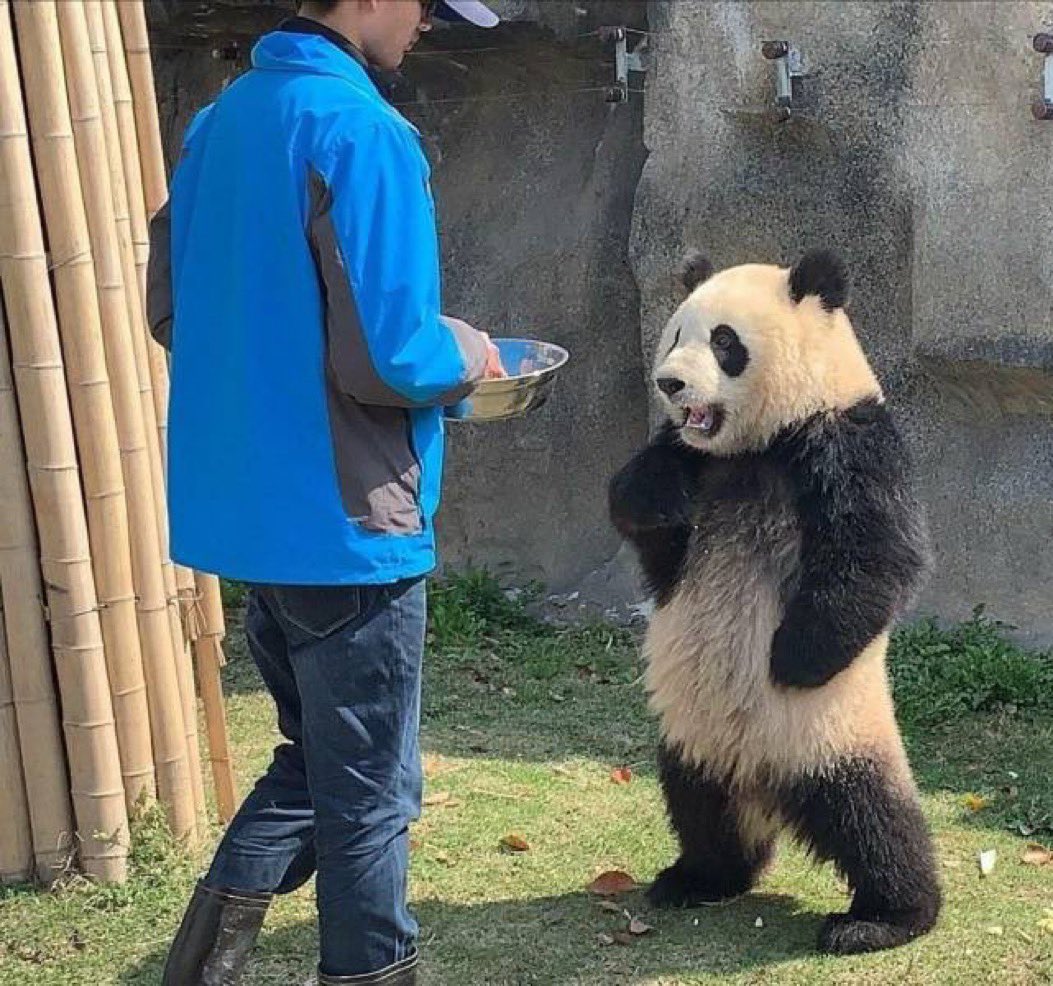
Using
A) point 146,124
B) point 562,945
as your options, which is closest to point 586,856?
point 562,945

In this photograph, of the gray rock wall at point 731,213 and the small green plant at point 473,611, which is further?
the small green plant at point 473,611

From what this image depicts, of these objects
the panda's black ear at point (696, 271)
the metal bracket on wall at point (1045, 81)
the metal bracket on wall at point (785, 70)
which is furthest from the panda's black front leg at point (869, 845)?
the metal bracket on wall at point (785, 70)

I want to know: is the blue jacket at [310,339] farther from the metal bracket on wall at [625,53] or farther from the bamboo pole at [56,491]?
the metal bracket on wall at [625,53]

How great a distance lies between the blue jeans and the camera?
2.58m

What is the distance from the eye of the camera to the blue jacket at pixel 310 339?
7.83 ft

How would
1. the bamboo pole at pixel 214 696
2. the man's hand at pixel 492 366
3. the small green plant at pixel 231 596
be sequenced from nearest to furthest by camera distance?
1. the man's hand at pixel 492 366
2. the bamboo pole at pixel 214 696
3. the small green plant at pixel 231 596

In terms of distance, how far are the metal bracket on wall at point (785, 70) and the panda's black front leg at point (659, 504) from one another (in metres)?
2.42

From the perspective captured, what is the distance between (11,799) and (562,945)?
1264 mm

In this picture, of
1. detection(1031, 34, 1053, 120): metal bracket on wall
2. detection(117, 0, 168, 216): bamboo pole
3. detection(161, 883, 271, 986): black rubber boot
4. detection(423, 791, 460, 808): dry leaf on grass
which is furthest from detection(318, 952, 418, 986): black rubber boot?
detection(1031, 34, 1053, 120): metal bracket on wall

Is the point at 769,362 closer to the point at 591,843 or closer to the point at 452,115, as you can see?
the point at 591,843

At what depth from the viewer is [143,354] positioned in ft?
Result: 12.5

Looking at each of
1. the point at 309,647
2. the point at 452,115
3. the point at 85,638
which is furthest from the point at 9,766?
the point at 452,115

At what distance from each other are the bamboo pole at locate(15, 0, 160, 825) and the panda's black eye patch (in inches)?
52.9

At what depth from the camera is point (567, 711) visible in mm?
5082
